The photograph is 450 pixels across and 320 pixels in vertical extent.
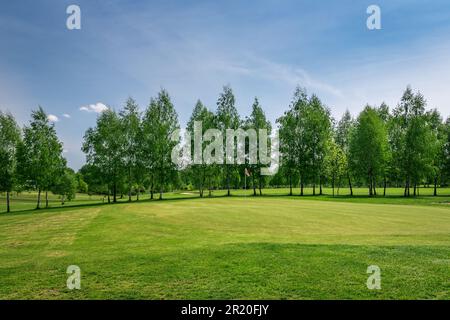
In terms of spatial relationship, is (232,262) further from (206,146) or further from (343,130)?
(343,130)

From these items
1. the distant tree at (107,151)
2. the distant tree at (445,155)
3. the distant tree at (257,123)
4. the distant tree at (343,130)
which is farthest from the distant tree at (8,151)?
the distant tree at (445,155)

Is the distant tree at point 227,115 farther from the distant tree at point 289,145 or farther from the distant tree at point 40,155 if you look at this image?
the distant tree at point 40,155

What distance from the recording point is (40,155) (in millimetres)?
53500

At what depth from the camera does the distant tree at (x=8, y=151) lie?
169 ft

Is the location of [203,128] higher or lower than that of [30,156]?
higher

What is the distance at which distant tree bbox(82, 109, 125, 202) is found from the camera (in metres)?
57.1

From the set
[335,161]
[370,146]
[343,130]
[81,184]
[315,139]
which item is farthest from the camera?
[81,184]

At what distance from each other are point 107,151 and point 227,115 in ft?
87.6

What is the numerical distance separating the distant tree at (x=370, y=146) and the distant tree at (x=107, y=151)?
49.7m

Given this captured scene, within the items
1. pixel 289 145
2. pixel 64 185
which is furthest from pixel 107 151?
pixel 289 145

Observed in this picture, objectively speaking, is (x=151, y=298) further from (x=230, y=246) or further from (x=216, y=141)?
(x=216, y=141)

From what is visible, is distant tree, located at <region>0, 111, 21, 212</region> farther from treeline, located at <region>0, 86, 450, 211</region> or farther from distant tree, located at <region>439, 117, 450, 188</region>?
distant tree, located at <region>439, 117, 450, 188</region>

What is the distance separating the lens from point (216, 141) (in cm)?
6381

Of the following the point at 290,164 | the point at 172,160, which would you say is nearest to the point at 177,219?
the point at 172,160
